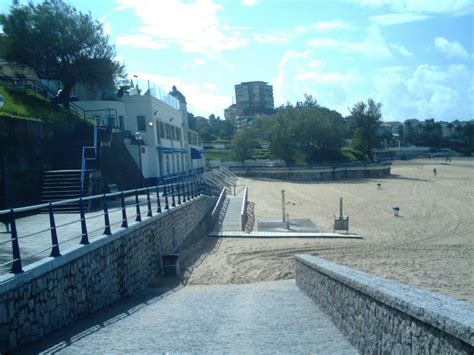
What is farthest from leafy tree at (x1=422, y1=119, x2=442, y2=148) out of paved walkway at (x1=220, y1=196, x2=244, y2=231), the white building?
paved walkway at (x1=220, y1=196, x2=244, y2=231)

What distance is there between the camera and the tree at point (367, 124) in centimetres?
8675

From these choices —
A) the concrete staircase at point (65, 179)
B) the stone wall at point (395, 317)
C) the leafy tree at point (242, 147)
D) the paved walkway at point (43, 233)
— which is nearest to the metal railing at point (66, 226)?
the paved walkway at point (43, 233)

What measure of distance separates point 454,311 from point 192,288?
8.99 metres

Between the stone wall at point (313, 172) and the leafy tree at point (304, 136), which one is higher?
the leafy tree at point (304, 136)

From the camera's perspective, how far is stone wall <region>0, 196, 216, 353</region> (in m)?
5.47

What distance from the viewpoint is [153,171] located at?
96.9 ft

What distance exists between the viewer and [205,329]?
6695 millimetres

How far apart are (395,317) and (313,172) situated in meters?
60.6

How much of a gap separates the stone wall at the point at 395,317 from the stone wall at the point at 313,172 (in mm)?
56810

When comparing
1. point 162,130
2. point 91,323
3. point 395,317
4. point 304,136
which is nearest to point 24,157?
point 91,323

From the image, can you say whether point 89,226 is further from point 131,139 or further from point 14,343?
point 131,139

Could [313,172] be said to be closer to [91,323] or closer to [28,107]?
[28,107]

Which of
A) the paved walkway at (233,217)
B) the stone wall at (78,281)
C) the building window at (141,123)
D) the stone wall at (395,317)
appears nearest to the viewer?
the stone wall at (395,317)

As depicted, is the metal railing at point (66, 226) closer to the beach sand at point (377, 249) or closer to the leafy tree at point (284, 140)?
the beach sand at point (377, 249)
